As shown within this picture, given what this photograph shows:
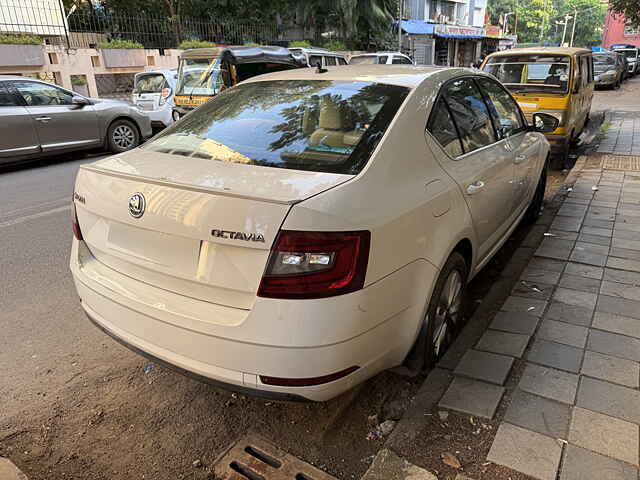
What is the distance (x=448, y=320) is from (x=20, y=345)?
276cm

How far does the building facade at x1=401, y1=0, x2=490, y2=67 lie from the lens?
3378 centimetres

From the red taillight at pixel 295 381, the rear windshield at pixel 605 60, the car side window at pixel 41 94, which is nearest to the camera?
the red taillight at pixel 295 381

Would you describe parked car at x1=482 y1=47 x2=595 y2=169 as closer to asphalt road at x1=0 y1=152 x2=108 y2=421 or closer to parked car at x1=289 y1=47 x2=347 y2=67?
parked car at x1=289 y1=47 x2=347 y2=67

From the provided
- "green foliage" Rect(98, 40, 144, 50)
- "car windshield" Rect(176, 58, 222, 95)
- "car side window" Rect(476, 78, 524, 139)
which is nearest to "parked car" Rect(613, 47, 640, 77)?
"green foliage" Rect(98, 40, 144, 50)

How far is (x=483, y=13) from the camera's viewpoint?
46688 mm

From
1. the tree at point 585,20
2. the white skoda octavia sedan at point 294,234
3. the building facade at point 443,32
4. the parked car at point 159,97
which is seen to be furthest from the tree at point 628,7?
the tree at point 585,20

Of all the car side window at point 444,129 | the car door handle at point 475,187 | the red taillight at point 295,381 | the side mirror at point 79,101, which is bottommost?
the red taillight at point 295,381

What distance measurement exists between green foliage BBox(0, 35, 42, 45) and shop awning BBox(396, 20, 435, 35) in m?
23.8

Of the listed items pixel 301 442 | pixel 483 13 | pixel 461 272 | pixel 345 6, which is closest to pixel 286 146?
pixel 461 272

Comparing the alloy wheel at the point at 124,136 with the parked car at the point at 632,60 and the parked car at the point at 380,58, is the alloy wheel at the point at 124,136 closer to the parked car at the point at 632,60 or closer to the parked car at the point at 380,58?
the parked car at the point at 380,58

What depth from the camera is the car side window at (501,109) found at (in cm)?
373

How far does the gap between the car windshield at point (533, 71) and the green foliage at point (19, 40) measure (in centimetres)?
1220

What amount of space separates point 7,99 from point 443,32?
32.4 metres

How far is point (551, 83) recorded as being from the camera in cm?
798
